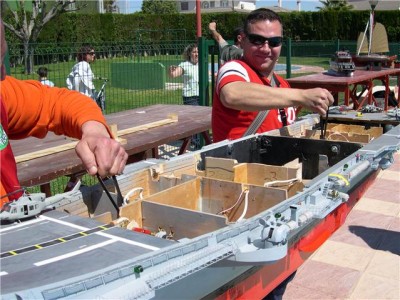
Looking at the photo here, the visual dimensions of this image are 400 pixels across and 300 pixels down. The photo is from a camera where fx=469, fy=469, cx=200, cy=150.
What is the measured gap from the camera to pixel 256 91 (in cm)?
284

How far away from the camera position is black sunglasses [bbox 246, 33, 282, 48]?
3080 millimetres

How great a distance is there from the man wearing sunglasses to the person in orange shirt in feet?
3.80

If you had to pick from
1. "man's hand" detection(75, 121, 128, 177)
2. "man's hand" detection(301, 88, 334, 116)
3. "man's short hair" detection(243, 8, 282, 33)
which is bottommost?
"man's hand" detection(75, 121, 128, 177)

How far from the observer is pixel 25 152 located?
169 inches

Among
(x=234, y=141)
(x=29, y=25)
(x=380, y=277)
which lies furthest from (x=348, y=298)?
(x=29, y=25)

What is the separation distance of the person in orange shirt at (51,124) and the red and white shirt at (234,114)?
125 cm

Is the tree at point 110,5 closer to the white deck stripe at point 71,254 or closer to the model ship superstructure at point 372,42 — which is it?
the model ship superstructure at point 372,42

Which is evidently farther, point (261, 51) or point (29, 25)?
point (29, 25)

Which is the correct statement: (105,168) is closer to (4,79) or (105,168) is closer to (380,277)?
(4,79)

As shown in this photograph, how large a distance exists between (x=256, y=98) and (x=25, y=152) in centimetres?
245

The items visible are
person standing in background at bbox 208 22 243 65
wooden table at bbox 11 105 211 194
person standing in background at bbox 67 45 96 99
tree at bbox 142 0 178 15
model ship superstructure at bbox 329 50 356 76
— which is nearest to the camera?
wooden table at bbox 11 105 211 194

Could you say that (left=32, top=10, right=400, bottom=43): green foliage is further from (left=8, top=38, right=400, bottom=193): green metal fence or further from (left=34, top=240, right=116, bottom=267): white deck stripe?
(left=34, top=240, right=116, bottom=267): white deck stripe

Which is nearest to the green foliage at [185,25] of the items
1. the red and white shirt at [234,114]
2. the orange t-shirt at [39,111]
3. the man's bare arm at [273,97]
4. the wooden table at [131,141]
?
the wooden table at [131,141]

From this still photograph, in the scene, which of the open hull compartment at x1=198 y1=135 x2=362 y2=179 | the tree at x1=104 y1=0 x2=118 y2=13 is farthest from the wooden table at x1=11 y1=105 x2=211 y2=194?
the tree at x1=104 y1=0 x2=118 y2=13
